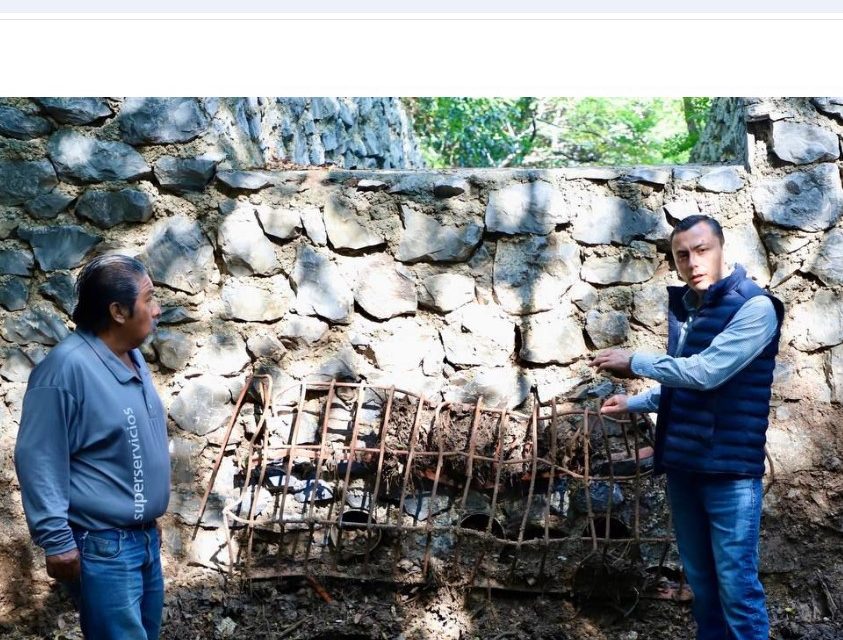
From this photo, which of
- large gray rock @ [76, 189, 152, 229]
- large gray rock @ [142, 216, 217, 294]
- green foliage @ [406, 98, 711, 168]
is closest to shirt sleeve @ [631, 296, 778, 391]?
large gray rock @ [142, 216, 217, 294]

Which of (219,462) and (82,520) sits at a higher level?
(82,520)

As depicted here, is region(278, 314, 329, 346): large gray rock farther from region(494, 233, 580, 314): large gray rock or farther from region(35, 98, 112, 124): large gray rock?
region(35, 98, 112, 124): large gray rock

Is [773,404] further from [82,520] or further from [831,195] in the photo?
[82,520]

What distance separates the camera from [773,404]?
136 inches

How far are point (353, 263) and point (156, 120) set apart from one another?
3.10 feet

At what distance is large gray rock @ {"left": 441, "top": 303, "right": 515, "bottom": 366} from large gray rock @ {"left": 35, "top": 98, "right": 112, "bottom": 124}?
62.3 inches

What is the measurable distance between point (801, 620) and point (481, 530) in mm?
1243

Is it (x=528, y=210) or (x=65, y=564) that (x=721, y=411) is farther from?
(x=65, y=564)

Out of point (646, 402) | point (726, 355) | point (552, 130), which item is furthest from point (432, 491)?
point (552, 130)

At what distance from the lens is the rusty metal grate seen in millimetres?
3346

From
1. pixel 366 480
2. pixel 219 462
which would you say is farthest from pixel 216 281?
pixel 366 480

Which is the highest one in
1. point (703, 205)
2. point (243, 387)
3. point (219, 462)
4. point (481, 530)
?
point (703, 205)

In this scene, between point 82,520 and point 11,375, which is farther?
point 11,375

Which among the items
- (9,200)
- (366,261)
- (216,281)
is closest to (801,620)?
(366,261)
